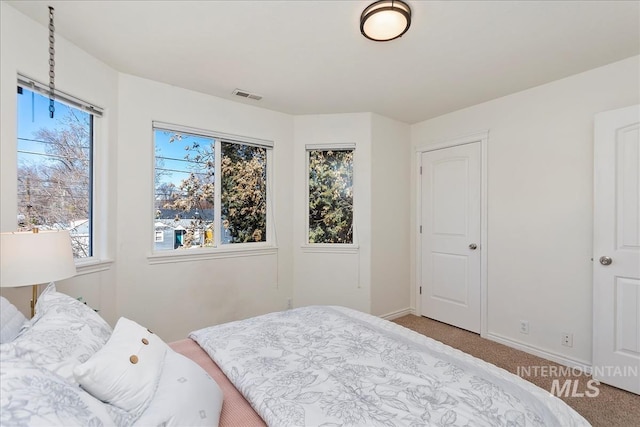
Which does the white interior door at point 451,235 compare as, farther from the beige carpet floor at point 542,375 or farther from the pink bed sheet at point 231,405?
the pink bed sheet at point 231,405

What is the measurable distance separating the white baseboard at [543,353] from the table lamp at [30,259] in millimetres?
3538

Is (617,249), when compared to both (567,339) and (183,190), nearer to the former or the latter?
(567,339)

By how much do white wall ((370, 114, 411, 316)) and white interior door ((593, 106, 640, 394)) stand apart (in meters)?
1.83

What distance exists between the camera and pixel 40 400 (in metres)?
0.69

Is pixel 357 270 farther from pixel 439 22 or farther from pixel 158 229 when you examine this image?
pixel 439 22

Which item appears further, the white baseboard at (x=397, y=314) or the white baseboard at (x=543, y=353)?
the white baseboard at (x=397, y=314)

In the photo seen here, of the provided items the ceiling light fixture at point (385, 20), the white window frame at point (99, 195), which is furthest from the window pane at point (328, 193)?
the white window frame at point (99, 195)

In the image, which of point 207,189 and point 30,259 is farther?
point 207,189

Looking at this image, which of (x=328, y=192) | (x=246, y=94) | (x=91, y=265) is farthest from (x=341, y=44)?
(x=91, y=265)

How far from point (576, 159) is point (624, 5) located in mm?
1165

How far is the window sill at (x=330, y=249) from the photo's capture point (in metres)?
3.50

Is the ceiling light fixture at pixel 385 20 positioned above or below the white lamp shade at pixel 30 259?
above

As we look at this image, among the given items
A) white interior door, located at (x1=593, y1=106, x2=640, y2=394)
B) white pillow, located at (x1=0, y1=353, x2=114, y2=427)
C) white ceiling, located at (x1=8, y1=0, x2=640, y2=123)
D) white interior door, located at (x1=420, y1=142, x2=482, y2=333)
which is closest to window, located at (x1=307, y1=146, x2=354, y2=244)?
white ceiling, located at (x1=8, y1=0, x2=640, y2=123)

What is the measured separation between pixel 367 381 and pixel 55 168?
2476mm
